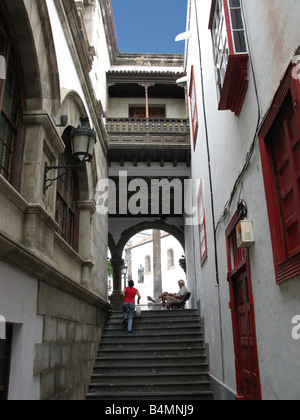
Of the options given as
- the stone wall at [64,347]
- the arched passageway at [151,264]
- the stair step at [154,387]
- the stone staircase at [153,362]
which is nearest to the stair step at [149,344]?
the stone staircase at [153,362]

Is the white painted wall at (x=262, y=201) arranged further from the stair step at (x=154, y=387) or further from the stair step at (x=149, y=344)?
the stair step at (x=149, y=344)

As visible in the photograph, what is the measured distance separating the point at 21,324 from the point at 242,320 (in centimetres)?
274

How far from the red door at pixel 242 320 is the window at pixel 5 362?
2.52 meters

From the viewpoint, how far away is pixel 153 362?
810 centimetres

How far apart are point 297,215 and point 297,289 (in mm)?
554

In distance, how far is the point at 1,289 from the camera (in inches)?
136

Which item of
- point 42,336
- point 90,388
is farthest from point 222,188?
point 90,388

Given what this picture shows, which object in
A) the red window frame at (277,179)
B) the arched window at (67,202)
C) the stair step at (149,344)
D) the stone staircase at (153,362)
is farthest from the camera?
the stair step at (149,344)

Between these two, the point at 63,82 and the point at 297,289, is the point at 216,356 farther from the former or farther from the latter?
the point at 63,82

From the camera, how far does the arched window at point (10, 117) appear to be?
4215 mm

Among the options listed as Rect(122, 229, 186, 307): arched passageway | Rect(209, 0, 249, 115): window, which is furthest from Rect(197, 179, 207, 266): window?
Rect(122, 229, 186, 307): arched passageway

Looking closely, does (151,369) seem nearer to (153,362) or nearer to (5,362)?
(153,362)

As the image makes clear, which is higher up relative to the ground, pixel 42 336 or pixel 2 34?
pixel 2 34

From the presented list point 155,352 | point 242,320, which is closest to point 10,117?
point 242,320
